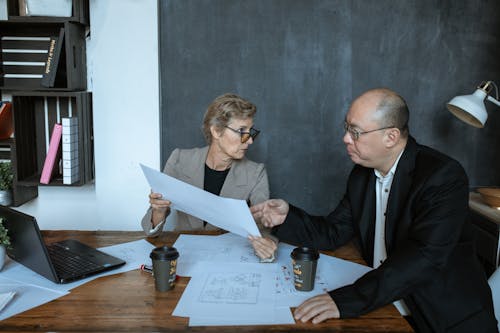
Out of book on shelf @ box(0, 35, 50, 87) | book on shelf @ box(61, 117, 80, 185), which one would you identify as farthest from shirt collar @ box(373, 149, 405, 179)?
book on shelf @ box(0, 35, 50, 87)

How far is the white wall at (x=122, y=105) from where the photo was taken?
10.0 feet

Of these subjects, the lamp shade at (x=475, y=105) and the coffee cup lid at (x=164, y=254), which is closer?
the coffee cup lid at (x=164, y=254)

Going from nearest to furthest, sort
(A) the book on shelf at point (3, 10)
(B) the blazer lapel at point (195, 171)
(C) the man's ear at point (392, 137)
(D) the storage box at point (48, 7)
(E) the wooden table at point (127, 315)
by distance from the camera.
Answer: (E) the wooden table at point (127, 315), (C) the man's ear at point (392, 137), (B) the blazer lapel at point (195, 171), (D) the storage box at point (48, 7), (A) the book on shelf at point (3, 10)

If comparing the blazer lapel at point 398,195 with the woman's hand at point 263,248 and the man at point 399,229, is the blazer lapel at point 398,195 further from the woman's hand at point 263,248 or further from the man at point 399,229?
the woman's hand at point 263,248

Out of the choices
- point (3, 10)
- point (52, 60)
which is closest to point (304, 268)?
point (52, 60)

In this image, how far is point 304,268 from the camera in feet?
5.09

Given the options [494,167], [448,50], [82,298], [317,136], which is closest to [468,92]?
[448,50]

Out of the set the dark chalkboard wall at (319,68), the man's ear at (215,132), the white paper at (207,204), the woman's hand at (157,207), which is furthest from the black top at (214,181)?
the dark chalkboard wall at (319,68)

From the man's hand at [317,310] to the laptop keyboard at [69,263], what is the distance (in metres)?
0.69

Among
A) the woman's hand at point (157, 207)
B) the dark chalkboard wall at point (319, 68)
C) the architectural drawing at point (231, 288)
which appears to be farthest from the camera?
the dark chalkboard wall at point (319, 68)

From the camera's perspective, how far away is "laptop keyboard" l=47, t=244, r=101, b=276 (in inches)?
65.8

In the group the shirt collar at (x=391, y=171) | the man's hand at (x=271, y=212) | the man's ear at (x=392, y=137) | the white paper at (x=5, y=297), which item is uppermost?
the man's ear at (x=392, y=137)

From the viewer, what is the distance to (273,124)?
123 inches

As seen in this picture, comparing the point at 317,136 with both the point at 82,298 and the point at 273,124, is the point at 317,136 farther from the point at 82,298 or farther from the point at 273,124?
the point at 82,298
